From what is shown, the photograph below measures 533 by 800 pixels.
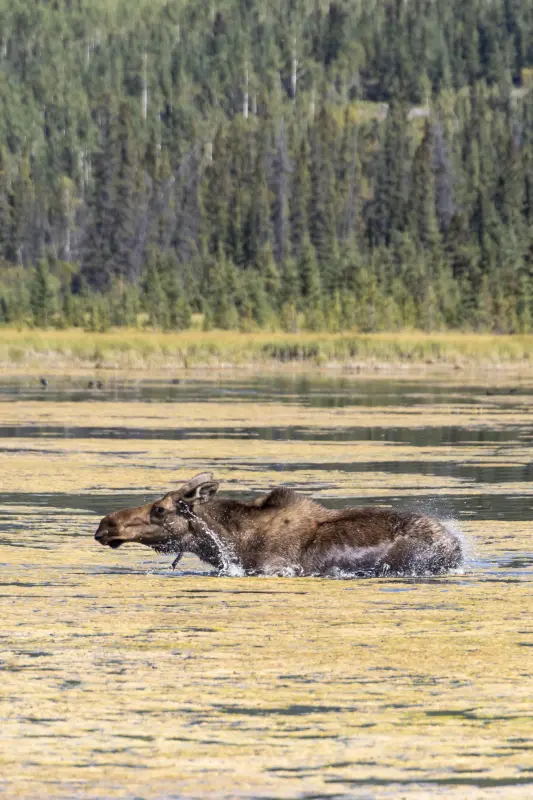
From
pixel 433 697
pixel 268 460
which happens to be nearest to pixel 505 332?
pixel 268 460

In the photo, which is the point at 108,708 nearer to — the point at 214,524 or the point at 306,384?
the point at 214,524

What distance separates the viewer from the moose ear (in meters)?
15.7

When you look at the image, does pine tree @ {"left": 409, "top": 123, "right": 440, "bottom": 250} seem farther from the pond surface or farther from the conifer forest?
the pond surface

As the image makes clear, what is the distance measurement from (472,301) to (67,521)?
8888 cm

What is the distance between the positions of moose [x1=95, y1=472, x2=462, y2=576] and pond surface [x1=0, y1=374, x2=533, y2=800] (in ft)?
0.72

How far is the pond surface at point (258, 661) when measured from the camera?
8.93 m

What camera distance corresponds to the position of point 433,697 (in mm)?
10586

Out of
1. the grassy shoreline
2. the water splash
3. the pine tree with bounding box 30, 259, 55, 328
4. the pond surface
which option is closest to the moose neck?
the water splash

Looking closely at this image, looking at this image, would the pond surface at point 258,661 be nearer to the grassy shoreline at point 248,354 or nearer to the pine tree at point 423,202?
the grassy shoreline at point 248,354

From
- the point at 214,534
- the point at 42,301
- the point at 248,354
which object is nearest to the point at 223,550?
the point at 214,534

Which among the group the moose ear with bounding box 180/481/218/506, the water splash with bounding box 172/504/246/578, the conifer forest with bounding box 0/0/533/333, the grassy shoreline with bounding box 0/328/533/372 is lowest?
the conifer forest with bounding box 0/0/533/333

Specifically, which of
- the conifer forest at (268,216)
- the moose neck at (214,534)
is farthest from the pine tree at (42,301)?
the moose neck at (214,534)

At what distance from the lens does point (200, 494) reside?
1573cm

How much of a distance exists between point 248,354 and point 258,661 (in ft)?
207
